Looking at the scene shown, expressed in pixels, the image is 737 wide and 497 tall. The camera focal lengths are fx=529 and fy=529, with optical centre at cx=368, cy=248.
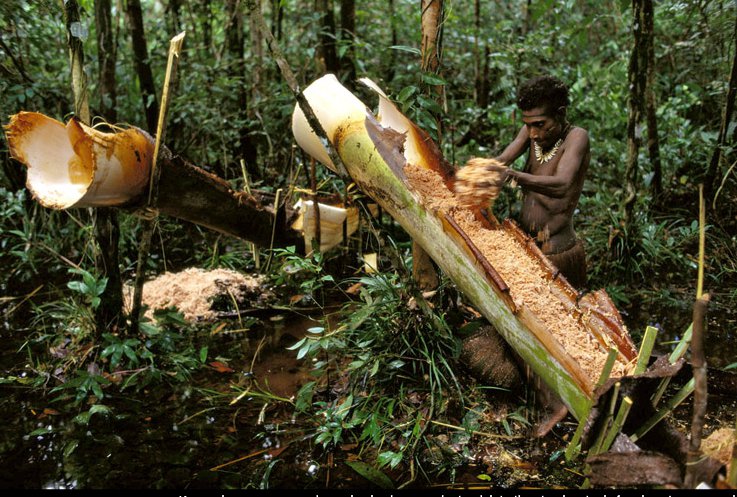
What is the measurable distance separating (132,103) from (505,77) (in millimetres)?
4714

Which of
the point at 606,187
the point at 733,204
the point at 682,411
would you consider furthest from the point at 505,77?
the point at 682,411

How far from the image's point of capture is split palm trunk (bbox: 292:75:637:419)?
2494 millimetres

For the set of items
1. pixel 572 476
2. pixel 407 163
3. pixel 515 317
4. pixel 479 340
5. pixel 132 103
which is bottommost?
pixel 572 476

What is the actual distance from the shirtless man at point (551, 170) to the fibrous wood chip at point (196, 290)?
2.39 m

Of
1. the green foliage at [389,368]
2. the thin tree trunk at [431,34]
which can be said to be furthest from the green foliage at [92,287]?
the thin tree trunk at [431,34]

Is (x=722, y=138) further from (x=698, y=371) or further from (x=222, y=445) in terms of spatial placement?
(x=222, y=445)

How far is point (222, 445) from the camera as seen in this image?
2754 mm

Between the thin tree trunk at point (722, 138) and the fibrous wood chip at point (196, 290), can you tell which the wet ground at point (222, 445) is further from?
the thin tree trunk at point (722, 138)

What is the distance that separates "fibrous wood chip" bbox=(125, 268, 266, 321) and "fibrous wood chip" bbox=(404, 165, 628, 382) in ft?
6.62

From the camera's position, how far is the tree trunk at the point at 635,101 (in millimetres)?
4418

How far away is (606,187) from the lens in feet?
19.6

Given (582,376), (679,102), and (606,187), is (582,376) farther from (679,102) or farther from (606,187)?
(679,102)

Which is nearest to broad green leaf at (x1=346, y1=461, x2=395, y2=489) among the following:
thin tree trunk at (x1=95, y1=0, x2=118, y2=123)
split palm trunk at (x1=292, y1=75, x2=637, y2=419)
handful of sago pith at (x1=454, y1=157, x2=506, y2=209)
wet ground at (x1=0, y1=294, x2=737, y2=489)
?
wet ground at (x1=0, y1=294, x2=737, y2=489)

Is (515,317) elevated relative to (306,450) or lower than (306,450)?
elevated
